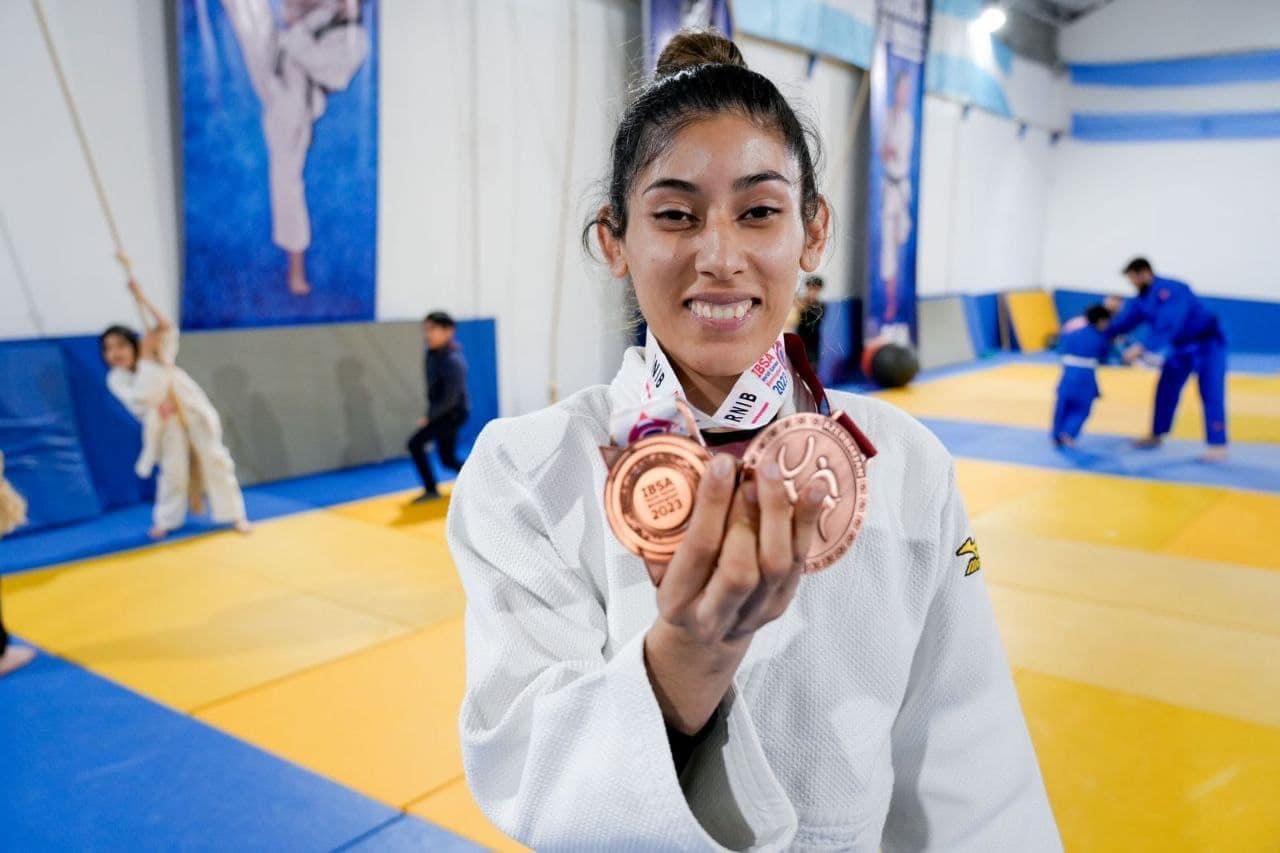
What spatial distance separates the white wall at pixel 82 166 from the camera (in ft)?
19.3

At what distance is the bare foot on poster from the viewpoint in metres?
7.33

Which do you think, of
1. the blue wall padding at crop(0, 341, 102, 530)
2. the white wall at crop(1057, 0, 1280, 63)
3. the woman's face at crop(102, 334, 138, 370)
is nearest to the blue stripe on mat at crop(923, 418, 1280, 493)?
the woman's face at crop(102, 334, 138, 370)

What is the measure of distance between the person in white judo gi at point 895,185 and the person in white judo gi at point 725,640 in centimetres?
1227

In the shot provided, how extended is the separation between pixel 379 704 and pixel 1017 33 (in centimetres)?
1835

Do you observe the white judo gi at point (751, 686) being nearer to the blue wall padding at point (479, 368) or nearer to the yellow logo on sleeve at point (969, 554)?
the yellow logo on sleeve at point (969, 554)

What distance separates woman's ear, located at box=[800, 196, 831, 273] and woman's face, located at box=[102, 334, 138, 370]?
17.4 feet

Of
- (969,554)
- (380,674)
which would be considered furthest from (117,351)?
(969,554)

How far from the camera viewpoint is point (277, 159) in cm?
703

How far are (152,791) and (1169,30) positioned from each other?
800 inches

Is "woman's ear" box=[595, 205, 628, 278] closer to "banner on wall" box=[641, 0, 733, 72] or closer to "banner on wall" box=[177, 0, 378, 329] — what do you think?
"banner on wall" box=[177, 0, 378, 329]

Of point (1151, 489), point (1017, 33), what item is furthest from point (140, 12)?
point (1017, 33)

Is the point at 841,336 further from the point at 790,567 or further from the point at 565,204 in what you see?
the point at 790,567

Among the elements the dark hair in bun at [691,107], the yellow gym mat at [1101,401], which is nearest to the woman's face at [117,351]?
the dark hair in bun at [691,107]

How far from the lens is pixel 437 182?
836 centimetres
